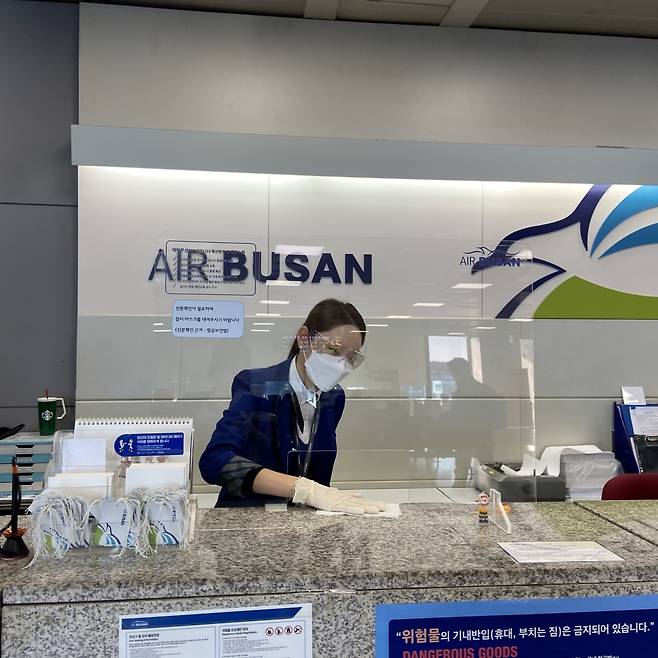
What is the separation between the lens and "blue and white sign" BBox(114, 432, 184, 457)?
1424mm

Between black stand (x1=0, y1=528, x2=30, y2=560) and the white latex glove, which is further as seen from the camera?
the white latex glove

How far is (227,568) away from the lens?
1134mm

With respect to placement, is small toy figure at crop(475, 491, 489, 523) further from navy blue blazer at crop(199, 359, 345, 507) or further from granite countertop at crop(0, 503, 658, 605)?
navy blue blazer at crop(199, 359, 345, 507)

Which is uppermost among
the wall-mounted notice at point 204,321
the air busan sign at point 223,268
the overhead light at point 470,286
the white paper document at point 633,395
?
the air busan sign at point 223,268

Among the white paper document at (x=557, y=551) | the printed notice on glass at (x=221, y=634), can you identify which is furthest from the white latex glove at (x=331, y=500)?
the printed notice on glass at (x=221, y=634)

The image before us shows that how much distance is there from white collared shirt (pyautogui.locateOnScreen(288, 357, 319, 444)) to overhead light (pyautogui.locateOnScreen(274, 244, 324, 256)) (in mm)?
539

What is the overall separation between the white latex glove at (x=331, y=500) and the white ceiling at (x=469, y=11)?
2438 mm

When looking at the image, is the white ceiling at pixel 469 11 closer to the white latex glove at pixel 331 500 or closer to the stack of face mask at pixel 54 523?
the white latex glove at pixel 331 500

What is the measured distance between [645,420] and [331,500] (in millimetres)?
2506

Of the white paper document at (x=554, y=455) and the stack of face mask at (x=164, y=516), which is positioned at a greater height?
the stack of face mask at (x=164, y=516)

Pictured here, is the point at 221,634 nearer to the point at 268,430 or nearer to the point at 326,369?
the point at 268,430

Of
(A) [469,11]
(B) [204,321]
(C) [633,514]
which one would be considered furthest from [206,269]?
(A) [469,11]

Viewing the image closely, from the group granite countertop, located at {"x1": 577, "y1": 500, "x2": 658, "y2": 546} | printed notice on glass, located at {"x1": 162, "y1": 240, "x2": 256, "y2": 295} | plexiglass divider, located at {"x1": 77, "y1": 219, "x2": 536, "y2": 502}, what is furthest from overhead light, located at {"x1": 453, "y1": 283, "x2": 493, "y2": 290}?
granite countertop, located at {"x1": 577, "y1": 500, "x2": 658, "y2": 546}

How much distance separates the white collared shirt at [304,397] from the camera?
87.0 inches
